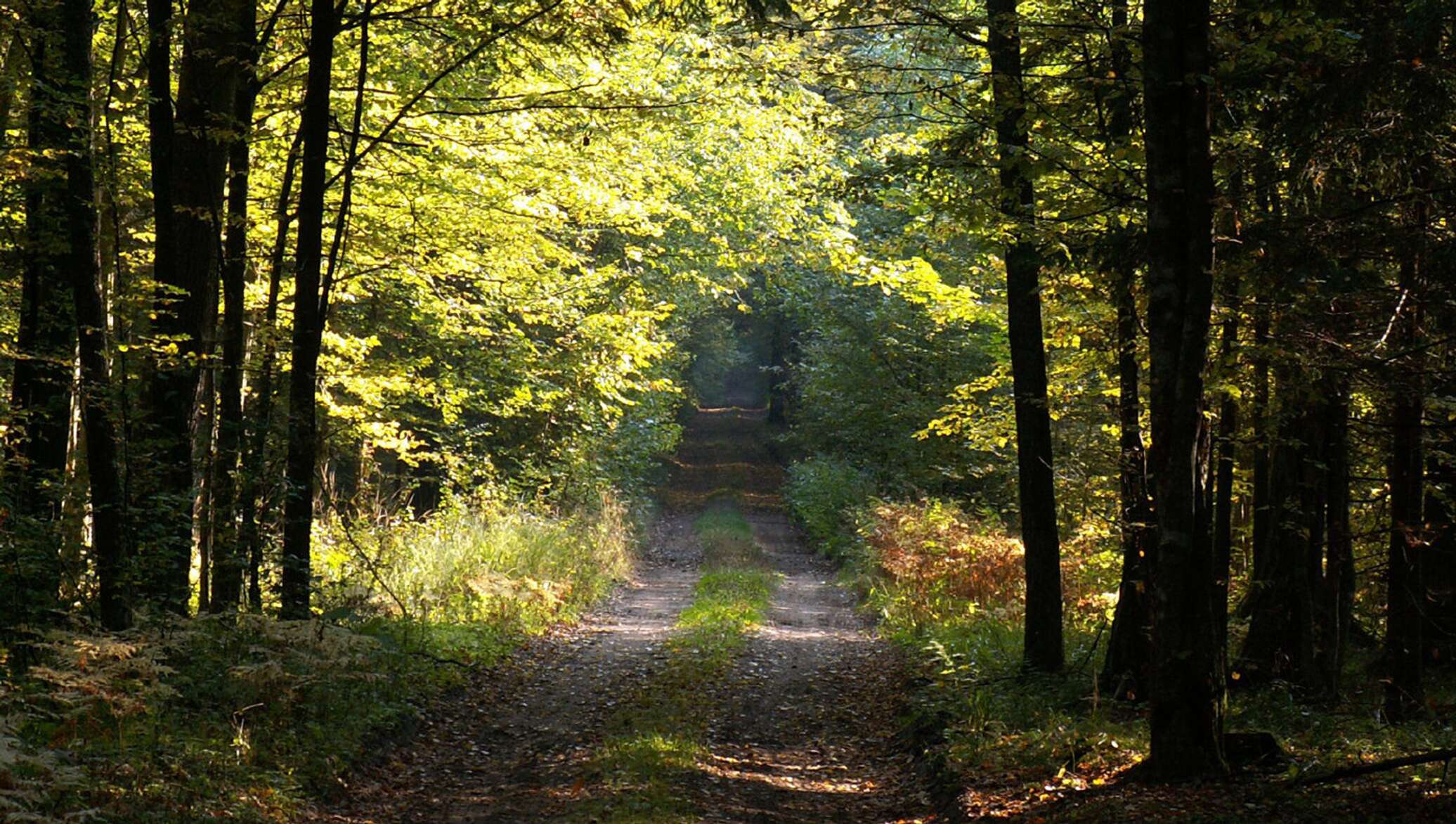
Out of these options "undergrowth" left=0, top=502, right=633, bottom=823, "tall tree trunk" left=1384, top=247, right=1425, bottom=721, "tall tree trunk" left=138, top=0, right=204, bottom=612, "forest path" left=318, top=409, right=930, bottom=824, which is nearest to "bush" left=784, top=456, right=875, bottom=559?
"forest path" left=318, top=409, right=930, bottom=824

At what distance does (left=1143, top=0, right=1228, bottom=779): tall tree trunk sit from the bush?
18.5m

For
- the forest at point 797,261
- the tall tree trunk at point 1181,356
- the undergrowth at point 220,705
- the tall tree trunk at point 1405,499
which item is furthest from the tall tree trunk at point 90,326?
the tall tree trunk at point 1405,499

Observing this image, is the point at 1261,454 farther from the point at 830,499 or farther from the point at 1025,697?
the point at 830,499

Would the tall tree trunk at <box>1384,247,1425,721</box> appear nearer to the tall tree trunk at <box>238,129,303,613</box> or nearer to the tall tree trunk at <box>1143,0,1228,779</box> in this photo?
the tall tree trunk at <box>1143,0,1228,779</box>

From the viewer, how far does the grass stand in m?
7.23

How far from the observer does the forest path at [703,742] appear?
7523 millimetres

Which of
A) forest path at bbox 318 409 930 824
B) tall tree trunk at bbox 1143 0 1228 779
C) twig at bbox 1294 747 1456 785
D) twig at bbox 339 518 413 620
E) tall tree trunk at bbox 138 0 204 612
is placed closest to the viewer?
twig at bbox 1294 747 1456 785

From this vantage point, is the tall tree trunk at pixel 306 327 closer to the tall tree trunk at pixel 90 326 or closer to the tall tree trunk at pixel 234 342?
the tall tree trunk at pixel 234 342

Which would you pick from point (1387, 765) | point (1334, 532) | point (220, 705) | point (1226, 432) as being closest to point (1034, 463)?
point (1226, 432)

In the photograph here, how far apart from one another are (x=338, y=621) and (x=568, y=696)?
265 centimetres

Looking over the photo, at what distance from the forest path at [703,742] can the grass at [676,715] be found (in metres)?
0.08

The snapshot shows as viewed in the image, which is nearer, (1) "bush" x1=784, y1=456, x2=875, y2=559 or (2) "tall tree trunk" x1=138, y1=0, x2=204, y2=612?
(2) "tall tree trunk" x1=138, y1=0, x2=204, y2=612

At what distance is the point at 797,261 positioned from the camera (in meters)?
16.6

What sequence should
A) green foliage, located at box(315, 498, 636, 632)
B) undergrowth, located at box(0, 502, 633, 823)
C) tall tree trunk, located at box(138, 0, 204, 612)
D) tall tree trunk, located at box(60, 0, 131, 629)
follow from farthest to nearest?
green foliage, located at box(315, 498, 636, 632)
tall tree trunk, located at box(138, 0, 204, 612)
tall tree trunk, located at box(60, 0, 131, 629)
undergrowth, located at box(0, 502, 633, 823)
